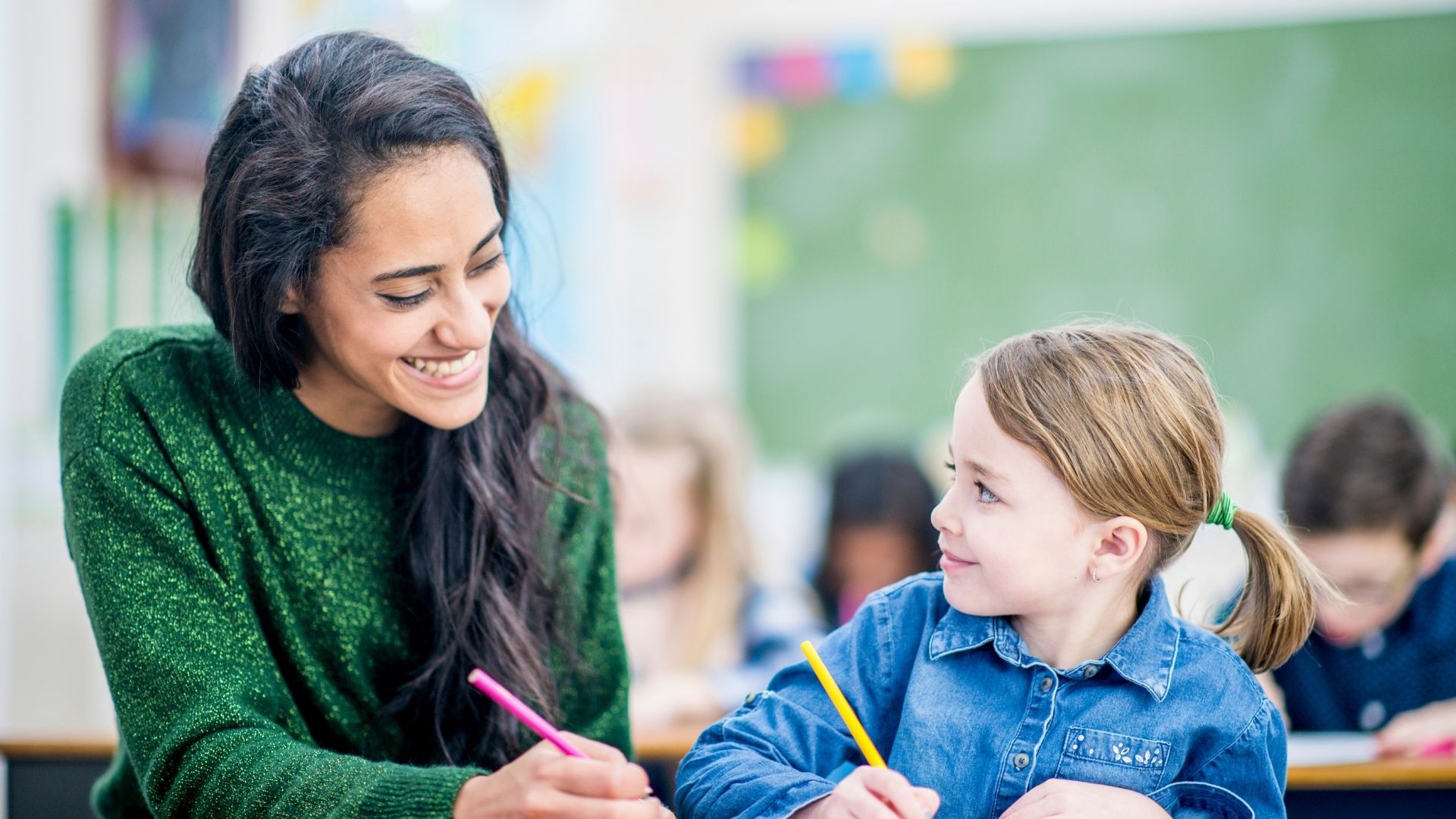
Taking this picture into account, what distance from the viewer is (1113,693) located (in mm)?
1077

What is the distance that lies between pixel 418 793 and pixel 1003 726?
47cm

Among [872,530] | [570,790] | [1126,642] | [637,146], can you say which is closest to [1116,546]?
[1126,642]

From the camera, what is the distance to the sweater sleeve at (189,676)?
3.52ft

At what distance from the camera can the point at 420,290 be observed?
1185 mm

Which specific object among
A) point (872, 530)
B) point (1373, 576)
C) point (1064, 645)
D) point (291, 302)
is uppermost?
point (291, 302)

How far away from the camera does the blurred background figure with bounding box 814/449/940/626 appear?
9.84 ft

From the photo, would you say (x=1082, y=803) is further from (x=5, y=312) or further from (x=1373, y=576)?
(x=5, y=312)

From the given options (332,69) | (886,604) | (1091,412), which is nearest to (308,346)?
(332,69)

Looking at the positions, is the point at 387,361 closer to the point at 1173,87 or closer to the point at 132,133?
the point at 132,133

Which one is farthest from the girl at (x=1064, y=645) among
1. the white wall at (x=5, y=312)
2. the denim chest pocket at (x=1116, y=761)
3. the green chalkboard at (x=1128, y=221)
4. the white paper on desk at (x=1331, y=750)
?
the green chalkboard at (x=1128, y=221)

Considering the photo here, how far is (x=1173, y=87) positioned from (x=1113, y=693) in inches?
120

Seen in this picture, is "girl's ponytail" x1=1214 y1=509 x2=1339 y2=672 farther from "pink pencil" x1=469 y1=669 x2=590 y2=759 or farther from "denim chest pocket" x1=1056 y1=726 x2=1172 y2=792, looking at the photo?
"pink pencil" x1=469 y1=669 x2=590 y2=759

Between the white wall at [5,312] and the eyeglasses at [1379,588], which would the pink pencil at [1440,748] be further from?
the white wall at [5,312]

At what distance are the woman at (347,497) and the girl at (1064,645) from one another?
0.20 metres
